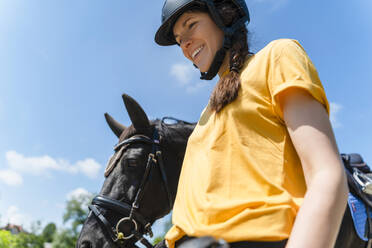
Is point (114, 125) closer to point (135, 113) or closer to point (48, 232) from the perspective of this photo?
point (135, 113)

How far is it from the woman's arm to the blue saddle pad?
1.97 m

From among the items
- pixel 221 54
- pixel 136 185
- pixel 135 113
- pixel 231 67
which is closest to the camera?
pixel 231 67

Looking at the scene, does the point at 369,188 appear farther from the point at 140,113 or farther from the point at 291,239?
the point at 140,113

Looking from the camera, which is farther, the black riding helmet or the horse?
the horse

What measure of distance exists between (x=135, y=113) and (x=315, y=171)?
339 cm

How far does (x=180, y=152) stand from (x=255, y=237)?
3.17 metres

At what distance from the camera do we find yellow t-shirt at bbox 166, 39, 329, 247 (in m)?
1.14

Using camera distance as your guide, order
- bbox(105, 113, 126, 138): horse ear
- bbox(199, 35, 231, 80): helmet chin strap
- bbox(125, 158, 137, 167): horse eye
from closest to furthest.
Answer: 1. bbox(199, 35, 231, 80): helmet chin strap
2. bbox(125, 158, 137, 167): horse eye
3. bbox(105, 113, 126, 138): horse ear

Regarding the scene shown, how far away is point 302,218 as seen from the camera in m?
1.00

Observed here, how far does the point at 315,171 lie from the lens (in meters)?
1.09

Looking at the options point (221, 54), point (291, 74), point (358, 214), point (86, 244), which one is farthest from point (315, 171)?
point (86, 244)

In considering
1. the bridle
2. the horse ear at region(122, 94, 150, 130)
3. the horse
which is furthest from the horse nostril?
the horse ear at region(122, 94, 150, 130)

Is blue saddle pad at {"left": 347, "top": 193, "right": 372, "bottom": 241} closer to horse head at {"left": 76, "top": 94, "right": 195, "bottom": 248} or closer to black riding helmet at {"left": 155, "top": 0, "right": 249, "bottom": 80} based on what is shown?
black riding helmet at {"left": 155, "top": 0, "right": 249, "bottom": 80}

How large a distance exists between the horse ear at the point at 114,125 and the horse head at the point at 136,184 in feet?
2.79
